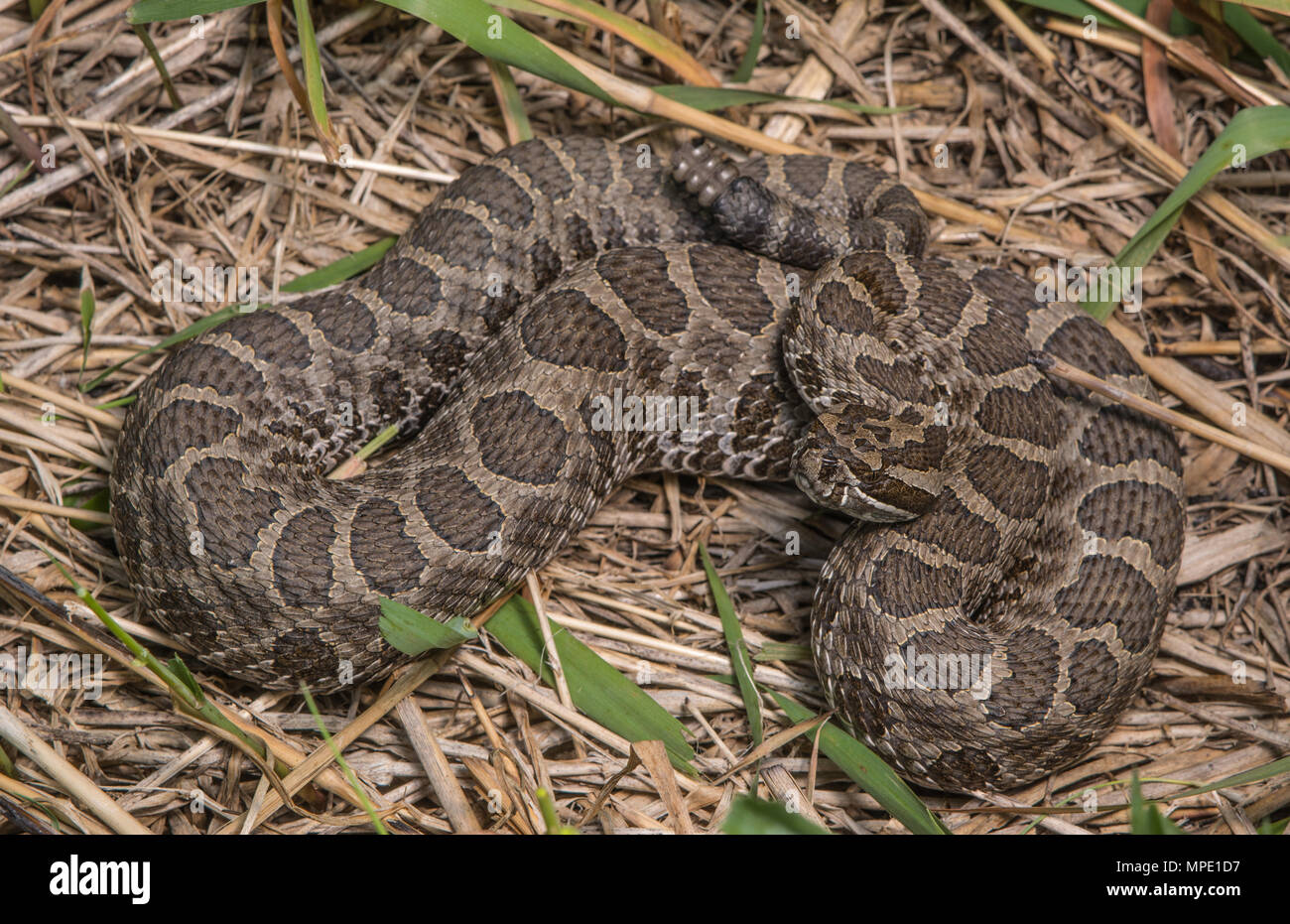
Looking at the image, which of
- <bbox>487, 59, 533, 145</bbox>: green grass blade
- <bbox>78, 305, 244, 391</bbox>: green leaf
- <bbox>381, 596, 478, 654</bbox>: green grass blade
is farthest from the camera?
<bbox>487, 59, 533, 145</bbox>: green grass blade

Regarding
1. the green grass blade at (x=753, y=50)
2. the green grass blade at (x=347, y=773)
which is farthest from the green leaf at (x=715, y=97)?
the green grass blade at (x=347, y=773)

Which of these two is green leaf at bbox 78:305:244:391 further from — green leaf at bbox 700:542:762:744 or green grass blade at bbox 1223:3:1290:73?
green grass blade at bbox 1223:3:1290:73

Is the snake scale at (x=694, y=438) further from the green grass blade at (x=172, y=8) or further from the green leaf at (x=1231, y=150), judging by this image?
the green grass blade at (x=172, y=8)

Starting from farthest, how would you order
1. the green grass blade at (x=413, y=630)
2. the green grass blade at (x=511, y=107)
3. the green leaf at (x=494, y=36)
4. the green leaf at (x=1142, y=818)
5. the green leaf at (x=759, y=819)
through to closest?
the green grass blade at (x=511, y=107) → the green leaf at (x=494, y=36) → the green grass blade at (x=413, y=630) → the green leaf at (x=1142, y=818) → the green leaf at (x=759, y=819)

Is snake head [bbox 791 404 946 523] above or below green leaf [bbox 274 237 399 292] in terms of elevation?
below

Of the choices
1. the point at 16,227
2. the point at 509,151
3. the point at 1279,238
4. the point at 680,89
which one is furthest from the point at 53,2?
the point at 1279,238

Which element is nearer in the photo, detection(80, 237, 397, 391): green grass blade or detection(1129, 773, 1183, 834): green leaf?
detection(1129, 773, 1183, 834): green leaf

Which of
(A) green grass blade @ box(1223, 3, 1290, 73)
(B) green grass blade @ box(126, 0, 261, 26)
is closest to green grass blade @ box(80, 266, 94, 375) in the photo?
(B) green grass blade @ box(126, 0, 261, 26)
